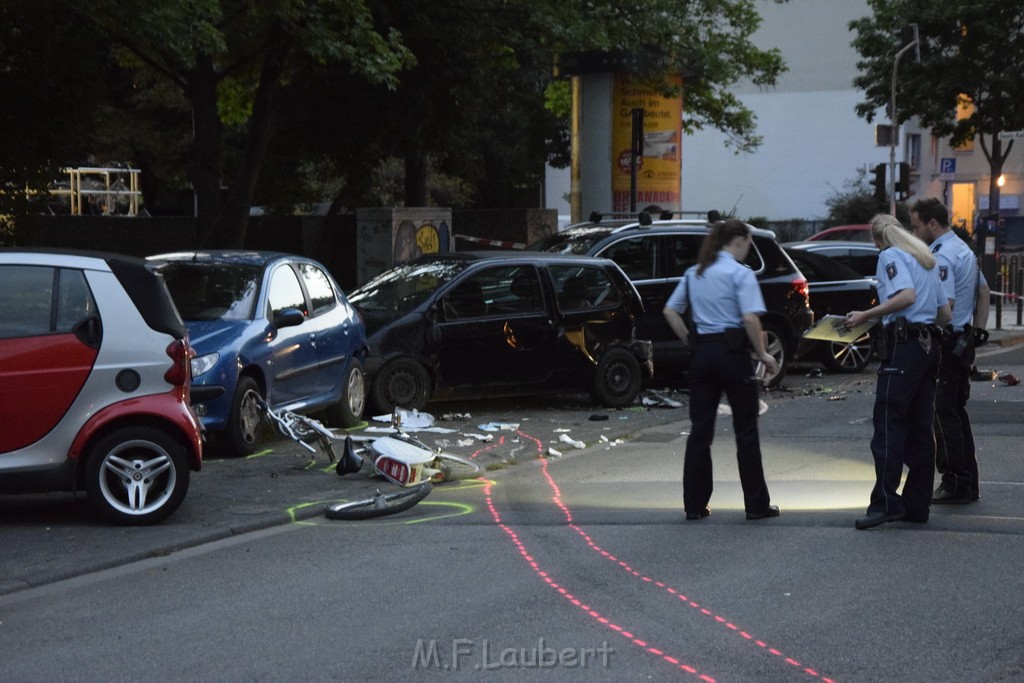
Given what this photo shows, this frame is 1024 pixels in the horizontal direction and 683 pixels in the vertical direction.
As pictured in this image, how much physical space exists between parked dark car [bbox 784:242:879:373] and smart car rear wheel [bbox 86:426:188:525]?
11.3 meters

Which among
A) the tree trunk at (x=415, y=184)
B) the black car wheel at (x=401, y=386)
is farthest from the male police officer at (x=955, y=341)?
the tree trunk at (x=415, y=184)

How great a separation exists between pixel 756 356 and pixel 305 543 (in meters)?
2.77

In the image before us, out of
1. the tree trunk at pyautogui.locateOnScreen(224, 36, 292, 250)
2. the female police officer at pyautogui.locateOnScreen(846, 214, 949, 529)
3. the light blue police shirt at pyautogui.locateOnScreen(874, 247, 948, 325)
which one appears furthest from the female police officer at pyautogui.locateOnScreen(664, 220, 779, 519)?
the tree trunk at pyautogui.locateOnScreen(224, 36, 292, 250)

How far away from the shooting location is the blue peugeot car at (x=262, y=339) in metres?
10.6

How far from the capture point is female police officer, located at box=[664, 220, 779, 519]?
797 centimetres

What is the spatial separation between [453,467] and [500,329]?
129 inches

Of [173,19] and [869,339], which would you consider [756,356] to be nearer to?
[173,19]

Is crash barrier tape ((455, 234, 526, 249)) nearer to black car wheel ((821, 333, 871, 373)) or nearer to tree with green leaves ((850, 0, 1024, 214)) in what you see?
black car wheel ((821, 333, 871, 373))

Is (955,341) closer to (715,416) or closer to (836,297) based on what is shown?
(715,416)

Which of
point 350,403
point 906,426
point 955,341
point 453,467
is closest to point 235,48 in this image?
point 350,403

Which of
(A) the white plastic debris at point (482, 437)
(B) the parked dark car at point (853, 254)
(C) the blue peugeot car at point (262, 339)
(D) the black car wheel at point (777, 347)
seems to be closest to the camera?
(C) the blue peugeot car at point (262, 339)

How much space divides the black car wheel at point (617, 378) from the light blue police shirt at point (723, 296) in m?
6.10

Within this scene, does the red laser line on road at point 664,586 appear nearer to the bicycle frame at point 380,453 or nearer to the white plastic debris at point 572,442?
the bicycle frame at point 380,453

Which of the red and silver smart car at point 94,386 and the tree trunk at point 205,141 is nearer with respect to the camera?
the red and silver smart car at point 94,386
